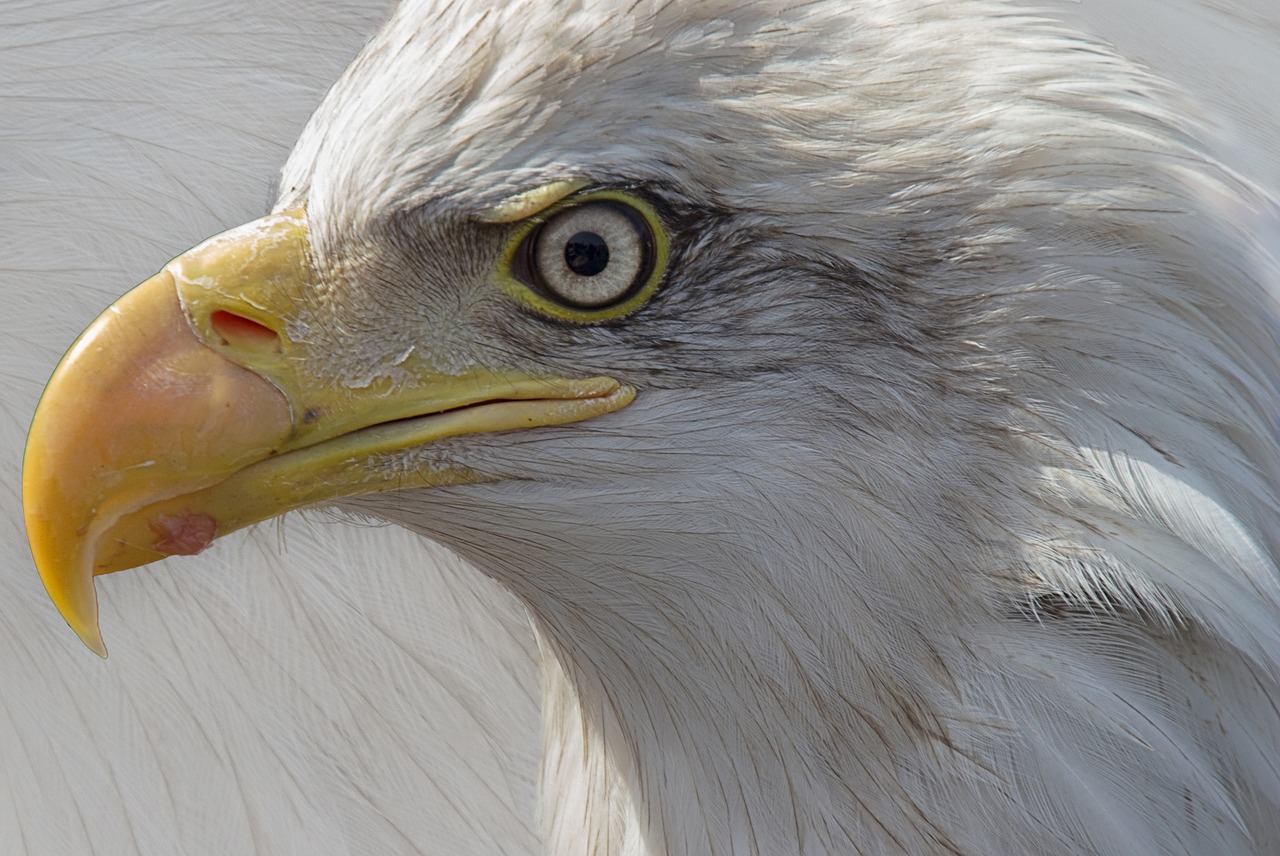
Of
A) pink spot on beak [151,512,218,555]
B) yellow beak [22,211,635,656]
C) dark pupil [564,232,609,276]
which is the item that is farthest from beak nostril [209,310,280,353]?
dark pupil [564,232,609,276]

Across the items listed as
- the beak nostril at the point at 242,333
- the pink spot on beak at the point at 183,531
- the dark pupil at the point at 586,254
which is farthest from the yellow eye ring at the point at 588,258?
the pink spot on beak at the point at 183,531

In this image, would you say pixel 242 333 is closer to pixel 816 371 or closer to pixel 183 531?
pixel 183 531

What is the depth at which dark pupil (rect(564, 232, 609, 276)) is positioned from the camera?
1495mm

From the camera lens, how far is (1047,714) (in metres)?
1.61

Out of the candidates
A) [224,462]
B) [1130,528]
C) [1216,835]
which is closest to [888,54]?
[1130,528]

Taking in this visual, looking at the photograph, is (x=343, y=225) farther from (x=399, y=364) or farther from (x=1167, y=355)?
(x=1167, y=355)

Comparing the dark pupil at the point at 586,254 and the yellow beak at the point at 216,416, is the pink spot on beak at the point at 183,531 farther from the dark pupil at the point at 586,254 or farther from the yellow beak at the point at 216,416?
the dark pupil at the point at 586,254

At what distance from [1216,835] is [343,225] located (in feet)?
3.53

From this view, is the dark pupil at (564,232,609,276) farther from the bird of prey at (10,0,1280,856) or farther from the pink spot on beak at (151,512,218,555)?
the pink spot on beak at (151,512,218,555)

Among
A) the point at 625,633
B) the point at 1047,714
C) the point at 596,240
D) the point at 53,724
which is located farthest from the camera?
the point at 53,724

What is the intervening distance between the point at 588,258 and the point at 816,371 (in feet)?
0.81

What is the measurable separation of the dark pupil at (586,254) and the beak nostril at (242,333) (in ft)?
0.96

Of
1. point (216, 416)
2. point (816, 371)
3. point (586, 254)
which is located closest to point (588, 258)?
point (586, 254)

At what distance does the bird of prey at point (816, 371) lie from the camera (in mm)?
1484
